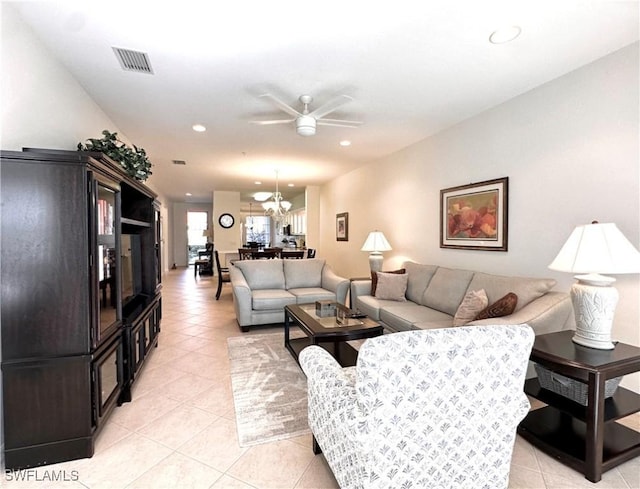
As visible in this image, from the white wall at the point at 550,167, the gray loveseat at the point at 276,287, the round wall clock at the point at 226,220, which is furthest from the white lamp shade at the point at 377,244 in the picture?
the round wall clock at the point at 226,220

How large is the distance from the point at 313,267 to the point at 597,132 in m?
3.85

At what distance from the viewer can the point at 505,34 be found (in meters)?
2.21

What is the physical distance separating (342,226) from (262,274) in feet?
9.92

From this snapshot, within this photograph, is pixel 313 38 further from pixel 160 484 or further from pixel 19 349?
pixel 160 484

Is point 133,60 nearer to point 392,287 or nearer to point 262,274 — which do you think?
point 262,274

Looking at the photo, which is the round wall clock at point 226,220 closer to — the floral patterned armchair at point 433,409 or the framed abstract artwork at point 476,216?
the framed abstract artwork at point 476,216

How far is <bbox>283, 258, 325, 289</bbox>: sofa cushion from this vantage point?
203 inches

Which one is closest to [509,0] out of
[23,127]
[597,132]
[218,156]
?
[597,132]

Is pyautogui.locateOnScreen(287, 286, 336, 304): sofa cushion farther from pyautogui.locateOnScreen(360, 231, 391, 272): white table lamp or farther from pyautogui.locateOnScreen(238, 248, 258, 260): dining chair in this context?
pyautogui.locateOnScreen(238, 248, 258, 260): dining chair

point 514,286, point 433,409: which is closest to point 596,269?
point 514,286

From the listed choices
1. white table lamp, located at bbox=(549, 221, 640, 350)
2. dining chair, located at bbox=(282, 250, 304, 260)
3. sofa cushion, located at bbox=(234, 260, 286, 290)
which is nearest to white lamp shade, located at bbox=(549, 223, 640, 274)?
white table lamp, located at bbox=(549, 221, 640, 350)

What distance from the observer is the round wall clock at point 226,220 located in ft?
32.2

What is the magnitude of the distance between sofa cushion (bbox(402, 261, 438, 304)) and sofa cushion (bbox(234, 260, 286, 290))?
200 cm

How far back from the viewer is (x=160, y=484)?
1.69 meters
